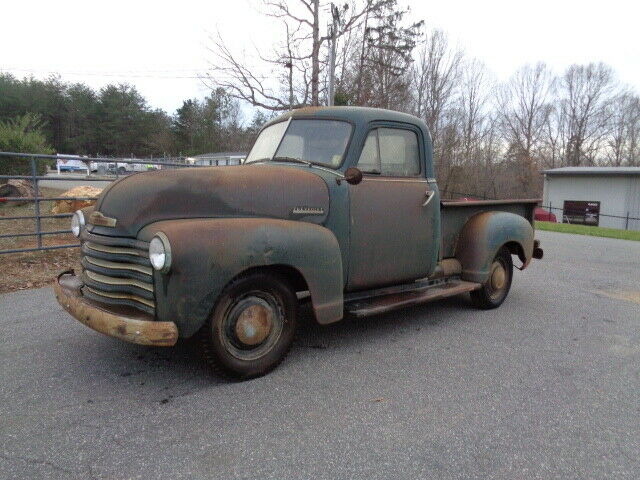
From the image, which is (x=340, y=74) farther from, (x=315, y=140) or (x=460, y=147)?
(x=315, y=140)

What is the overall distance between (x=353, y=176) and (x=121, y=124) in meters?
62.9

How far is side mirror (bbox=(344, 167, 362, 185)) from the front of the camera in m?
3.52

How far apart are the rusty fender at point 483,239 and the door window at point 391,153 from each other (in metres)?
1.10

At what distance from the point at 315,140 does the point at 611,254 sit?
935cm

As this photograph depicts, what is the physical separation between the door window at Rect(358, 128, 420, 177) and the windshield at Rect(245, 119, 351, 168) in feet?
0.72

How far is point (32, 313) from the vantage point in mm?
4602

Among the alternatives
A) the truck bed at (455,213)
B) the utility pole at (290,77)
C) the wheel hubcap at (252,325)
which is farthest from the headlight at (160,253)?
the utility pole at (290,77)

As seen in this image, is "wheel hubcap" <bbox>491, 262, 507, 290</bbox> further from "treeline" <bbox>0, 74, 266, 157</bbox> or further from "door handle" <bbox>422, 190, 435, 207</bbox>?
"treeline" <bbox>0, 74, 266, 157</bbox>

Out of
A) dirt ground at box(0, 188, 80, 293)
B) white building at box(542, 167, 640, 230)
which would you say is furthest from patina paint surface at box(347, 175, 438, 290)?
white building at box(542, 167, 640, 230)

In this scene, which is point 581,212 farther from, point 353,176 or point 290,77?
point 353,176

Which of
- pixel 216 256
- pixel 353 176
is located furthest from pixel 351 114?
pixel 216 256

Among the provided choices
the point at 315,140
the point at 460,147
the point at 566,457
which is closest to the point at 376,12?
the point at 460,147

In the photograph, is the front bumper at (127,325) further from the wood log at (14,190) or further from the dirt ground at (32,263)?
the wood log at (14,190)

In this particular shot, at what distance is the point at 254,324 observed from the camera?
3.12 m
